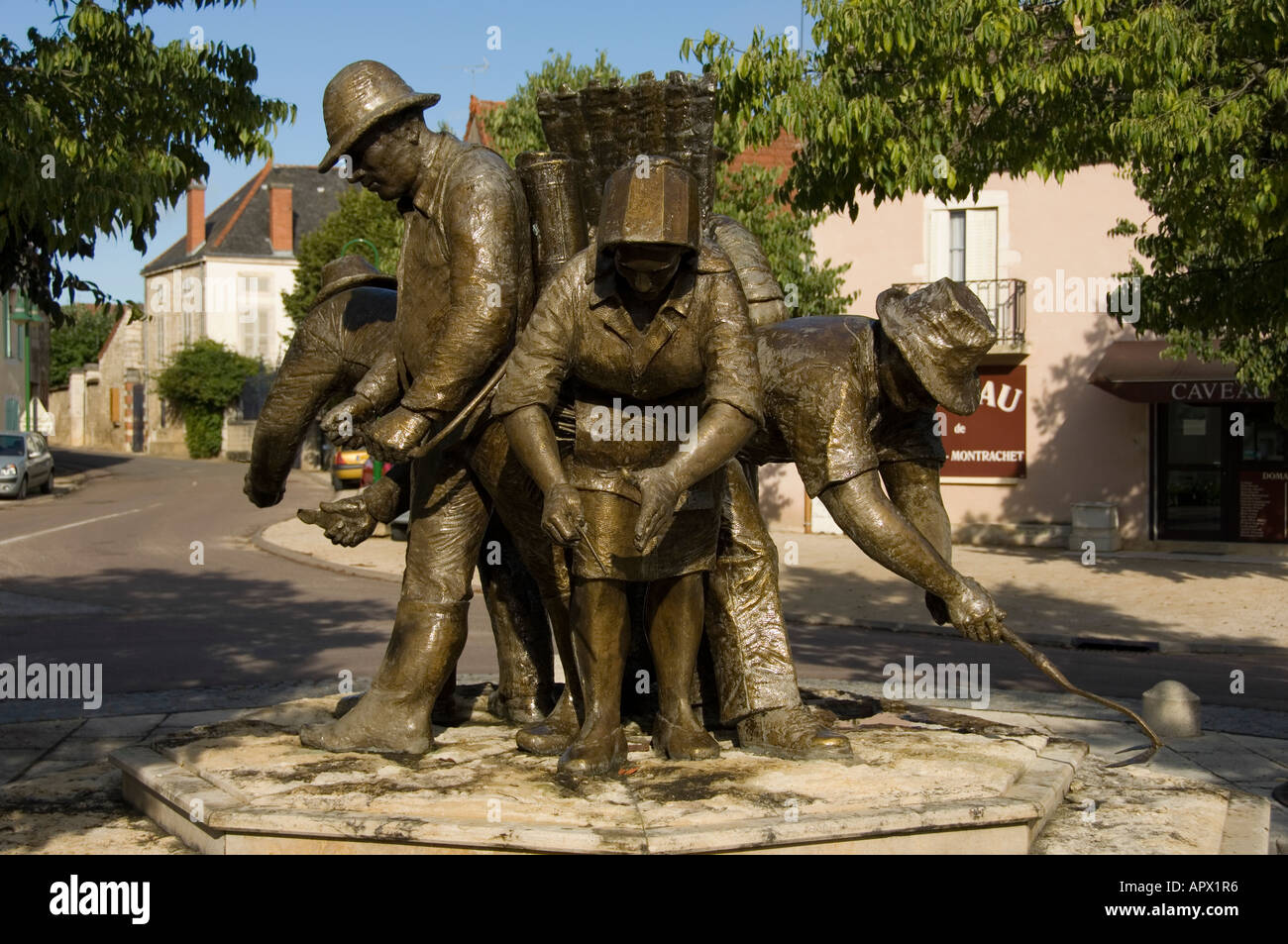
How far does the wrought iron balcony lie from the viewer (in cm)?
2000

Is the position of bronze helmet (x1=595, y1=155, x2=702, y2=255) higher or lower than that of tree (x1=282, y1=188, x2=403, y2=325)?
lower

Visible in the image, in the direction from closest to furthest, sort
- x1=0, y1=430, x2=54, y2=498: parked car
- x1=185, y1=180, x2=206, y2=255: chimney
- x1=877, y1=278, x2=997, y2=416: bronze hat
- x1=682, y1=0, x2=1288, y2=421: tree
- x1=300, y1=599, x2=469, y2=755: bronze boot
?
x1=877, y1=278, x2=997, y2=416: bronze hat
x1=300, y1=599, x2=469, y2=755: bronze boot
x1=682, y1=0, x2=1288, y2=421: tree
x1=0, y1=430, x2=54, y2=498: parked car
x1=185, y1=180, x2=206, y2=255: chimney

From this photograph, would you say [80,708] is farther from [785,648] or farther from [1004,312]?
[1004,312]

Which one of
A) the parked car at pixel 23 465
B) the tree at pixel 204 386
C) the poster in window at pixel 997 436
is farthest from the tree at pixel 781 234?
the tree at pixel 204 386

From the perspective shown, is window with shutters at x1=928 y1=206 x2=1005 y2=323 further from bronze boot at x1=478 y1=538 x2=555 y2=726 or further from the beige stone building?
the beige stone building

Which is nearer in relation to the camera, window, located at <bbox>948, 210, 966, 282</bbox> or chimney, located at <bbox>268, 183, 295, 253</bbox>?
window, located at <bbox>948, 210, 966, 282</bbox>

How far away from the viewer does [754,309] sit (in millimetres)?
5637

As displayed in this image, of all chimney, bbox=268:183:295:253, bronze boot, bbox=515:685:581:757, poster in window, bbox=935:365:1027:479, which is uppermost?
chimney, bbox=268:183:295:253

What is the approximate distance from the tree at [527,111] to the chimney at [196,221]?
35402mm

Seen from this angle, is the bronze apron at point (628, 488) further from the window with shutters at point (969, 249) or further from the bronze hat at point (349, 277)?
the window with shutters at point (969, 249)

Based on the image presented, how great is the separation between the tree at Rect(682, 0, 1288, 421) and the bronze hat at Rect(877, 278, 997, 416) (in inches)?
183

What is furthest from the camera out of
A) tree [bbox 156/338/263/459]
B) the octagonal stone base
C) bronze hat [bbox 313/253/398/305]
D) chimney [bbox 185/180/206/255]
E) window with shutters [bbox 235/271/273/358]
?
window with shutters [bbox 235/271/273/358]

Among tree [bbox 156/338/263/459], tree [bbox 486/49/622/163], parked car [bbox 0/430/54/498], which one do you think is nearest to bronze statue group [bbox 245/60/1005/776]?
tree [bbox 486/49/622/163]

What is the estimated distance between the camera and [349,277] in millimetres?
5793
